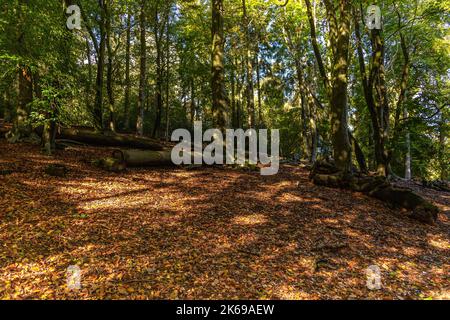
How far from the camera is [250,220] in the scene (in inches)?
271

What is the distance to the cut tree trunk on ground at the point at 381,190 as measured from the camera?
828 cm

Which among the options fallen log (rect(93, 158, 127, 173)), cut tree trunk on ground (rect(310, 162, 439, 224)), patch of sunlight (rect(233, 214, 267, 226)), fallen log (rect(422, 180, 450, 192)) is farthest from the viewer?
fallen log (rect(422, 180, 450, 192))

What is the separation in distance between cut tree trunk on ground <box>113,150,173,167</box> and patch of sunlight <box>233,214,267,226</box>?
6163mm

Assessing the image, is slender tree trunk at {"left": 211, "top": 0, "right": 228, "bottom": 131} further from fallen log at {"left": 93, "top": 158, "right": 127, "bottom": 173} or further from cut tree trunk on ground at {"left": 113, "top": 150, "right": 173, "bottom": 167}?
fallen log at {"left": 93, "top": 158, "right": 127, "bottom": 173}

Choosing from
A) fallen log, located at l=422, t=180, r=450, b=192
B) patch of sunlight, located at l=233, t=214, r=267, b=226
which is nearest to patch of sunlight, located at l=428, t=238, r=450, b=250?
A: patch of sunlight, located at l=233, t=214, r=267, b=226

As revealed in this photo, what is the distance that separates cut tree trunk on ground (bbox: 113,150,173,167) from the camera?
36.6 ft

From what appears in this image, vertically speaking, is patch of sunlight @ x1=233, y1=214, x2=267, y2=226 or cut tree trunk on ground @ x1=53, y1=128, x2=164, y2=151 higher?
cut tree trunk on ground @ x1=53, y1=128, x2=164, y2=151

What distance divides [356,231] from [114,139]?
507 inches

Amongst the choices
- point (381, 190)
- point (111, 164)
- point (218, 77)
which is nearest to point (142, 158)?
point (111, 164)

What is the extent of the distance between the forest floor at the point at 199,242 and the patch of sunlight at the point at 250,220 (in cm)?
3

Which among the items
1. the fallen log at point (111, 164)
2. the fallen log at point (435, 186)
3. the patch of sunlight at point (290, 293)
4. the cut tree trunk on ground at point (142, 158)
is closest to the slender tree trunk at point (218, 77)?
the cut tree trunk on ground at point (142, 158)

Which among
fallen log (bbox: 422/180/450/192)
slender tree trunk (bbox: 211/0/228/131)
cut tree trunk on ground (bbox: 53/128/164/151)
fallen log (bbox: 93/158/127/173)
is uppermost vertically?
slender tree trunk (bbox: 211/0/228/131)

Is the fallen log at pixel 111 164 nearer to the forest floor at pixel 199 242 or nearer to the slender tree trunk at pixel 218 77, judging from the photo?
the forest floor at pixel 199 242
